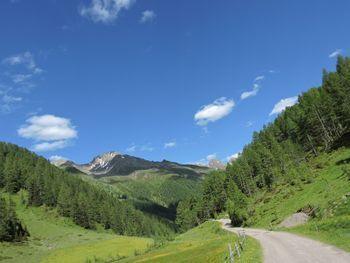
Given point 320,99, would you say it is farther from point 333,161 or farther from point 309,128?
point 333,161

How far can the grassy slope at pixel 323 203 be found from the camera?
3780cm

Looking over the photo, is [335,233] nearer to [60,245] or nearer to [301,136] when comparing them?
[301,136]

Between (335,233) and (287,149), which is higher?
(287,149)

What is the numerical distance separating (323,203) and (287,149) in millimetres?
81129

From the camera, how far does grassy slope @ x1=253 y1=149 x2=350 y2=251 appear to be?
37.8 metres

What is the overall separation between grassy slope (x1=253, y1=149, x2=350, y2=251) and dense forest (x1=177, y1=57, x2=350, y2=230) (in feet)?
21.5

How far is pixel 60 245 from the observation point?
142 meters

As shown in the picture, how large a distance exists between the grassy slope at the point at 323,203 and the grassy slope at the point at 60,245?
4638 cm

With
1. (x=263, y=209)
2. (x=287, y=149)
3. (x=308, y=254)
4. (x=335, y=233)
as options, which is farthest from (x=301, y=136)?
(x=308, y=254)

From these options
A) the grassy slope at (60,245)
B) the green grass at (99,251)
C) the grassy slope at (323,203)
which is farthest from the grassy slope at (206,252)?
the grassy slope at (60,245)

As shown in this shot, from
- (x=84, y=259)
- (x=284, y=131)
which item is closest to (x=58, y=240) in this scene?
(x=84, y=259)

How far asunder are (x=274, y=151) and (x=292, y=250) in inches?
4351

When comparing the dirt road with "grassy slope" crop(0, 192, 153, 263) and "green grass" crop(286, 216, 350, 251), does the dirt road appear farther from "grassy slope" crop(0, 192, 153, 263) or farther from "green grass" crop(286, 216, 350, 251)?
"grassy slope" crop(0, 192, 153, 263)

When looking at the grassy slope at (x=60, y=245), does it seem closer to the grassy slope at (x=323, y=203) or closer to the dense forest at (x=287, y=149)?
the dense forest at (x=287, y=149)
